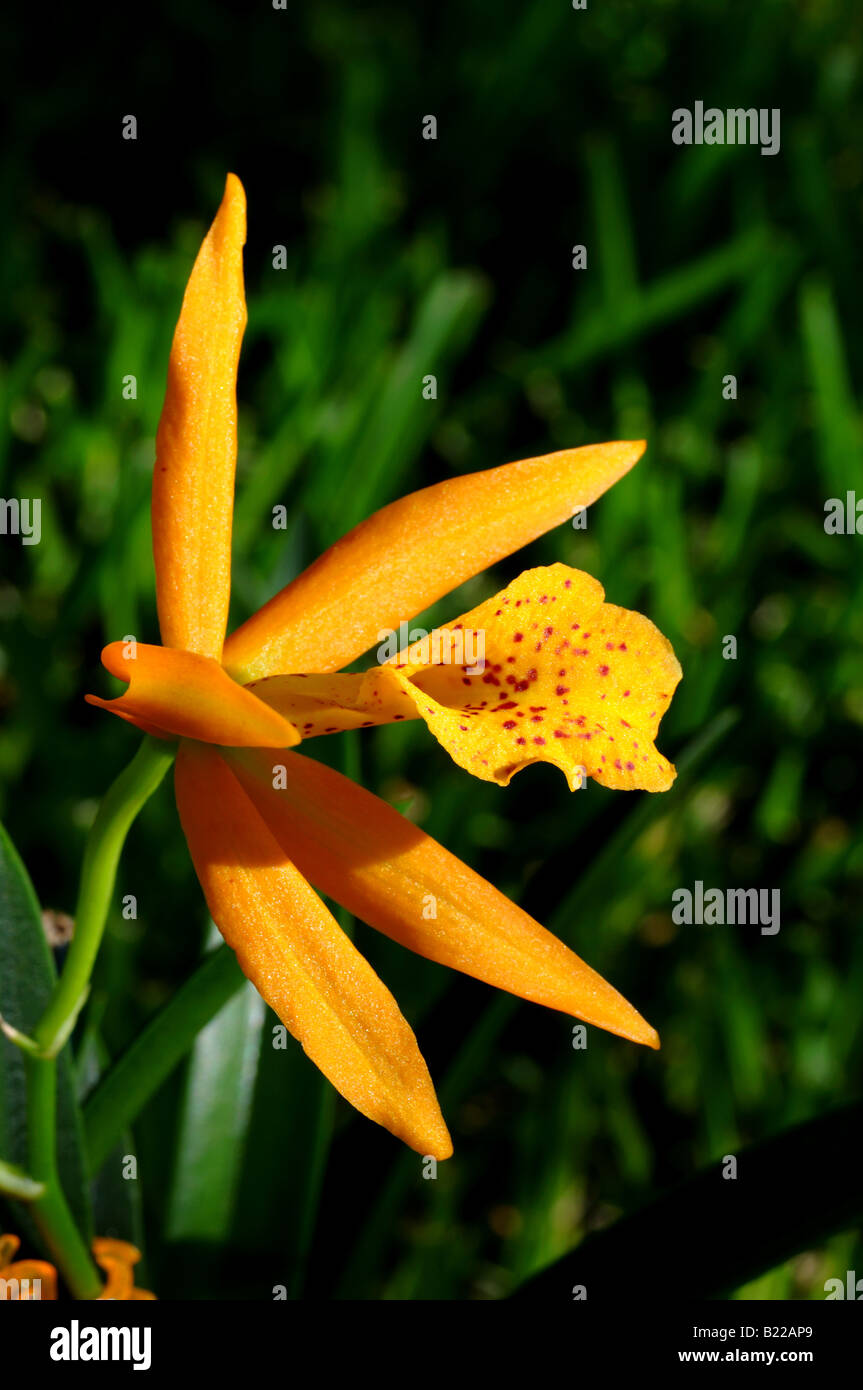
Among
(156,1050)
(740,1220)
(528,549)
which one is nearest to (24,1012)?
(156,1050)

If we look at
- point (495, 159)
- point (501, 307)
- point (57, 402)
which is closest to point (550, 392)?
point (501, 307)

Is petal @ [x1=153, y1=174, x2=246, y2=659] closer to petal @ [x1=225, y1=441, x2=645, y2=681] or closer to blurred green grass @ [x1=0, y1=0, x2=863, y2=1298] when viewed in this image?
petal @ [x1=225, y1=441, x2=645, y2=681]

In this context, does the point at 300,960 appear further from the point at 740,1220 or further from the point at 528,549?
the point at 528,549

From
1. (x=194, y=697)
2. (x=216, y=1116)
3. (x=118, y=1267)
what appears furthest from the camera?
(x=216, y=1116)

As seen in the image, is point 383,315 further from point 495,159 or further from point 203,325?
point 203,325

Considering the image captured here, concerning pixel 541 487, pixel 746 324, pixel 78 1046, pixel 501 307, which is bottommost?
pixel 78 1046

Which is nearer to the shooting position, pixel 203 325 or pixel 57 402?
pixel 203 325

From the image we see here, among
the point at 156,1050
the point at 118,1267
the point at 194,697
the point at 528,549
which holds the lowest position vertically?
the point at 118,1267
